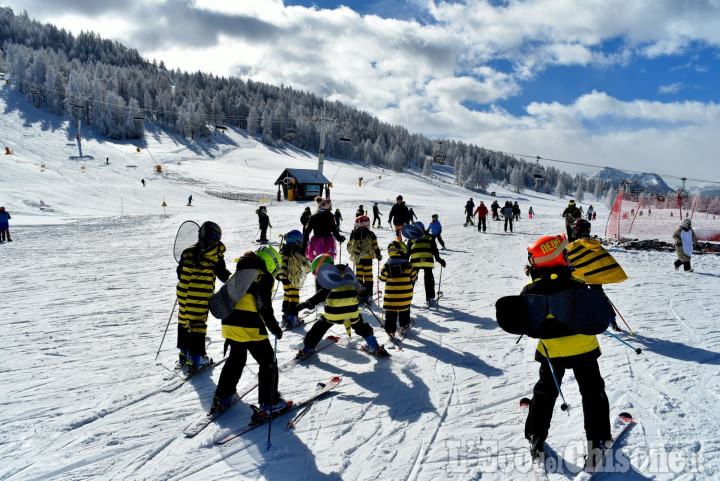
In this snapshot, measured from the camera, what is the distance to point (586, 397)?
117 inches

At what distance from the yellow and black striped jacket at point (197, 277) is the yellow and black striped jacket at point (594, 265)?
13.7 feet

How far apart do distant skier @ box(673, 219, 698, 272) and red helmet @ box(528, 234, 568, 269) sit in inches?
408

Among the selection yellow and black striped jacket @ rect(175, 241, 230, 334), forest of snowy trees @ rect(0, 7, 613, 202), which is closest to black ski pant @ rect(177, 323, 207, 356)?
yellow and black striped jacket @ rect(175, 241, 230, 334)

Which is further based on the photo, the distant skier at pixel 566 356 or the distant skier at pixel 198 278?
the distant skier at pixel 198 278

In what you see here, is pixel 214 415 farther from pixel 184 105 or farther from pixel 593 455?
pixel 184 105

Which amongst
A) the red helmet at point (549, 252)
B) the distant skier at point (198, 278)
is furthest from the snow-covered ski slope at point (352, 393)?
the red helmet at point (549, 252)

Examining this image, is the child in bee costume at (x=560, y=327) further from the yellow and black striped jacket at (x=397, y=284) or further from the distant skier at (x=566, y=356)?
the yellow and black striped jacket at (x=397, y=284)

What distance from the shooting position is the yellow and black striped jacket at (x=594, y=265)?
4613mm

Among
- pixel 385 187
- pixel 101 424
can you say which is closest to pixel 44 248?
pixel 101 424

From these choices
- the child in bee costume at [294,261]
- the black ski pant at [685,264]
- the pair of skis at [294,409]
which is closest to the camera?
the pair of skis at [294,409]

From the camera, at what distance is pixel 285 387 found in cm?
442

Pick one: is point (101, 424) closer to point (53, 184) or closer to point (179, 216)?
point (179, 216)

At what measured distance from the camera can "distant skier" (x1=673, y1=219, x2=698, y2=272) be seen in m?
10.6

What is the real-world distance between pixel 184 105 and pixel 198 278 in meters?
101
